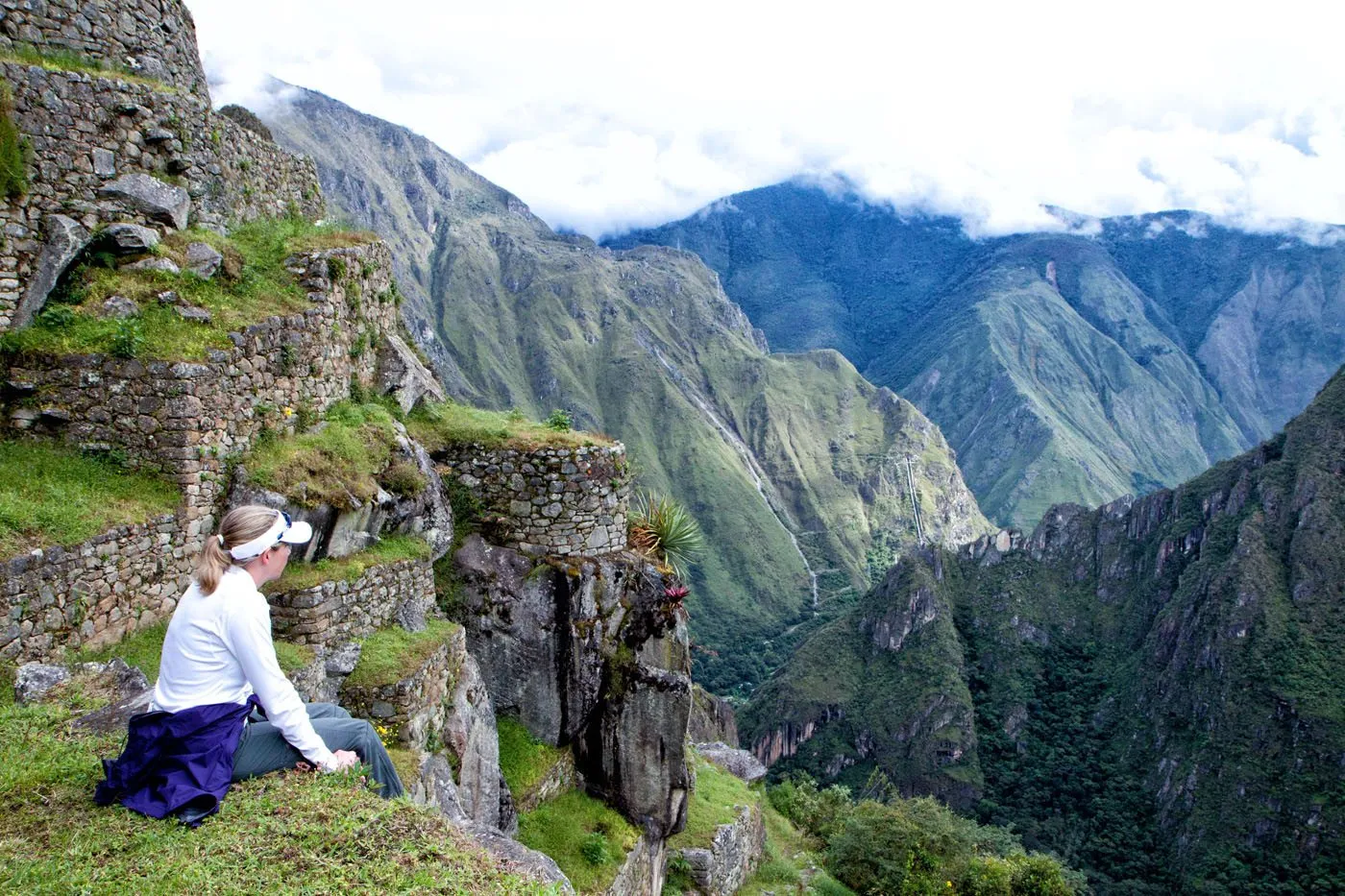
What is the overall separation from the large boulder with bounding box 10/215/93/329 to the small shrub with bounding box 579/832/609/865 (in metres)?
12.3

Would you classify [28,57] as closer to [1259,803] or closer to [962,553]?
[1259,803]

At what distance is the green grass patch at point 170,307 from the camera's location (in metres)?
10.3

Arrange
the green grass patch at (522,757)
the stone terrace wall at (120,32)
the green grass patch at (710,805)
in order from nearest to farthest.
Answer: the stone terrace wall at (120,32)
the green grass patch at (522,757)
the green grass patch at (710,805)

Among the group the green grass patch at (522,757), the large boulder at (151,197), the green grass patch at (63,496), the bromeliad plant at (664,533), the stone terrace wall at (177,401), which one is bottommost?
the green grass patch at (522,757)

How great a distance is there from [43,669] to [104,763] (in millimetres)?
3584

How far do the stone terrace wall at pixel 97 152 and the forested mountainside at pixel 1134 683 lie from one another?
114m

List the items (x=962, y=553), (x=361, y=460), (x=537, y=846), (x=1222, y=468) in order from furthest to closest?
1. (x=962, y=553)
2. (x=1222, y=468)
3. (x=537, y=846)
4. (x=361, y=460)

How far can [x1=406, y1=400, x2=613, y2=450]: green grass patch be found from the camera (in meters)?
15.0

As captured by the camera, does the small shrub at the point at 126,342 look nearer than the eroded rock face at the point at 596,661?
Yes

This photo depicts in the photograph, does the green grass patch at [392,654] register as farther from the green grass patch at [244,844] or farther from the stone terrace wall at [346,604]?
the green grass patch at [244,844]

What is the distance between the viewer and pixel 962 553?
591 ft

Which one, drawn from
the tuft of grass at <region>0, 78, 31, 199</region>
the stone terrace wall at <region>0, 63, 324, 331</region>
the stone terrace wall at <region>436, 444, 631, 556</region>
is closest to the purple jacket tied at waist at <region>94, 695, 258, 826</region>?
the stone terrace wall at <region>0, 63, 324, 331</region>

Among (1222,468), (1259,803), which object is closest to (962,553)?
(1222,468)

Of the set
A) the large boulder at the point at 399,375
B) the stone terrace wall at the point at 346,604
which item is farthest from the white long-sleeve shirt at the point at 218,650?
the large boulder at the point at 399,375
